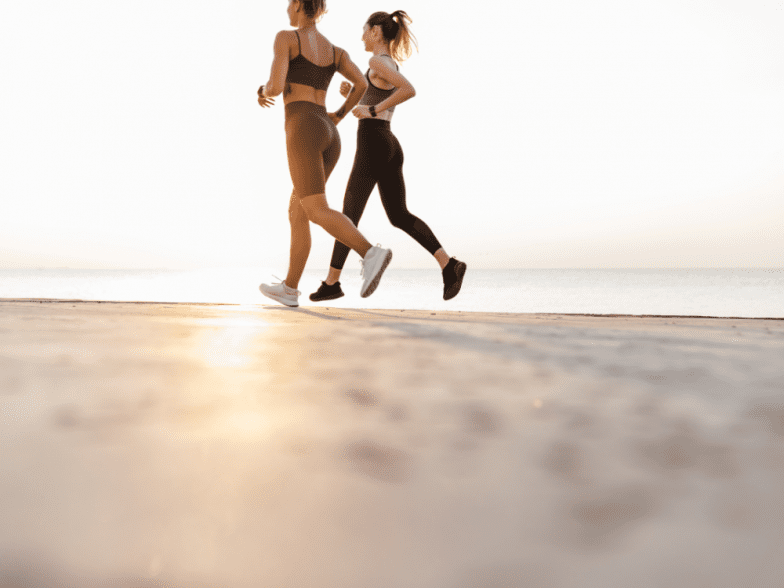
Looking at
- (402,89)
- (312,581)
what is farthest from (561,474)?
(402,89)

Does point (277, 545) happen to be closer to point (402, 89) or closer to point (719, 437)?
point (719, 437)

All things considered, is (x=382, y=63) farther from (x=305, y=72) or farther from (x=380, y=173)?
(x=380, y=173)

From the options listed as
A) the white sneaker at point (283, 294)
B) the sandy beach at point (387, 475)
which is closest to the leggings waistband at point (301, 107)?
the white sneaker at point (283, 294)

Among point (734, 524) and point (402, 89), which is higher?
point (402, 89)

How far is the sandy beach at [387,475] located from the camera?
268 mm

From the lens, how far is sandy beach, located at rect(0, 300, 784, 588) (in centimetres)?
27

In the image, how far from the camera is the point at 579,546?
0.28 meters

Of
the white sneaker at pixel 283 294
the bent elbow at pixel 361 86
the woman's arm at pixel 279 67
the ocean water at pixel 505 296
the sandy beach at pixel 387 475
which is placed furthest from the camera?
the ocean water at pixel 505 296

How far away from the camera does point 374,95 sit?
240 centimetres

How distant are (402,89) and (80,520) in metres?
2.19

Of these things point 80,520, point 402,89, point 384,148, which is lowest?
point 80,520

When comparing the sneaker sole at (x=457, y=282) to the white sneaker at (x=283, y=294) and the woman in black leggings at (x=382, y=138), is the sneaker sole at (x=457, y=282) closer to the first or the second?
the woman in black leggings at (x=382, y=138)

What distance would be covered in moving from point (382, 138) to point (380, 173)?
0.50 ft

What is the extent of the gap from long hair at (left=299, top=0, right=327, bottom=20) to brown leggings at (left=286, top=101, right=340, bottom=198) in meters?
0.40
